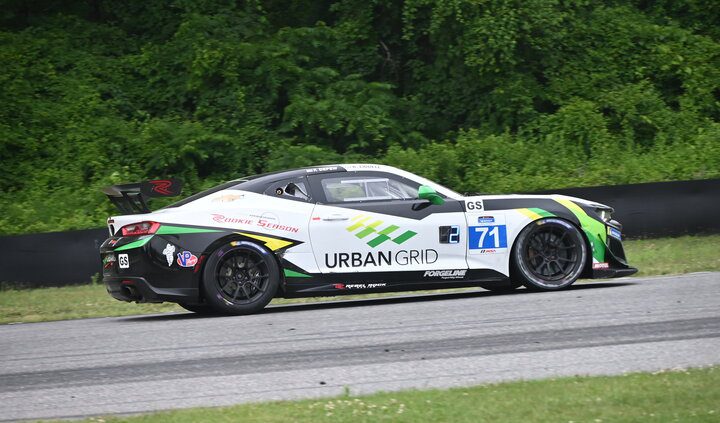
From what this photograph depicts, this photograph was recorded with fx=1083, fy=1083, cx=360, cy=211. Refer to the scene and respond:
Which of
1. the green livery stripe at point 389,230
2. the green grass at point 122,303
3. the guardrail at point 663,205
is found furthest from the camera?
the guardrail at point 663,205

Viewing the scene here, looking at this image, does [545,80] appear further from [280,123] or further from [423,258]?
[423,258]

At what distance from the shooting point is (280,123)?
2409 cm

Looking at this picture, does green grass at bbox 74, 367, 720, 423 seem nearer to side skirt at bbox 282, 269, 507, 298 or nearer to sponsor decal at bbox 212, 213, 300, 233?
side skirt at bbox 282, 269, 507, 298

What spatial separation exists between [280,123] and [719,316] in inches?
642

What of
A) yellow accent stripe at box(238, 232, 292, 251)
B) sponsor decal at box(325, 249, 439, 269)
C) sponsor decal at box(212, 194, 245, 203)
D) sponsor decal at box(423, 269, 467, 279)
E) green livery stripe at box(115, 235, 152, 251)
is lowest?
sponsor decal at box(423, 269, 467, 279)

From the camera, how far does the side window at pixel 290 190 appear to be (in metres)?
10.7

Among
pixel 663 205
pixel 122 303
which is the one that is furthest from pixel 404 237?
pixel 663 205

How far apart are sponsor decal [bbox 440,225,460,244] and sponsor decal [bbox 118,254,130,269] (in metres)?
3.08

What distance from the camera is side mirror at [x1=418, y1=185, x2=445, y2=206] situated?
1078cm

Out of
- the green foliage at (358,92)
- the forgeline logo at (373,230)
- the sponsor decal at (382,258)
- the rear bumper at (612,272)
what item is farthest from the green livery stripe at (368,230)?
the green foliage at (358,92)

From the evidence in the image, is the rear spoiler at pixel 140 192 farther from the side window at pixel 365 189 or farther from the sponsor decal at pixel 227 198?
the side window at pixel 365 189

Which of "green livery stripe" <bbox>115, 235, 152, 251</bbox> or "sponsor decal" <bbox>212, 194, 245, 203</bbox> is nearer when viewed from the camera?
"green livery stripe" <bbox>115, 235, 152, 251</bbox>

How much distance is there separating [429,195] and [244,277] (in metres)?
2.01

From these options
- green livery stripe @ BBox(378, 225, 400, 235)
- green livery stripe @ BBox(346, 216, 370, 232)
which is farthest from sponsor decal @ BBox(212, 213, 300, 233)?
green livery stripe @ BBox(378, 225, 400, 235)
